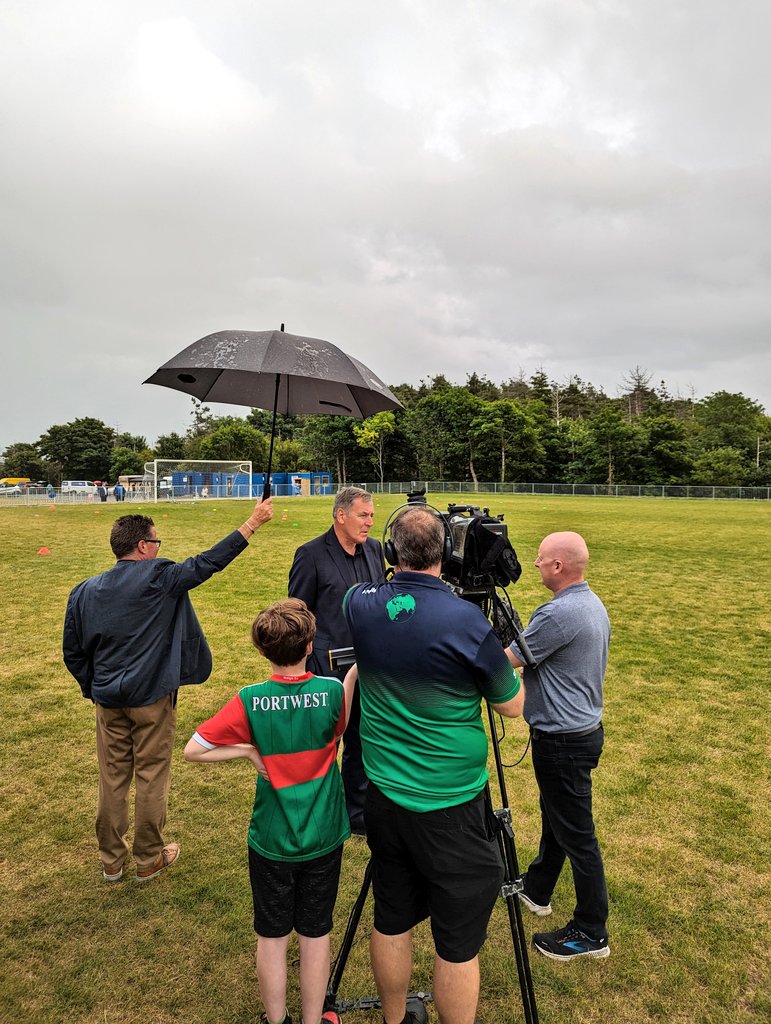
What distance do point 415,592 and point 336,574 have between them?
1.78 m

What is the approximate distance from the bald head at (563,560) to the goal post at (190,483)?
49443mm

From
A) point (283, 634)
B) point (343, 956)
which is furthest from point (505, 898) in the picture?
point (283, 634)

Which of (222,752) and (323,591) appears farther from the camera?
(323,591)

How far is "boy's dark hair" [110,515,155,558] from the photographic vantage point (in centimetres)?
344

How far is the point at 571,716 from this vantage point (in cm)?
294

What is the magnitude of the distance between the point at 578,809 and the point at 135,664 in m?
2.45

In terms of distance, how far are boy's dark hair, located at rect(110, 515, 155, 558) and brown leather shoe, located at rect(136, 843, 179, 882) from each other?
1.86 m

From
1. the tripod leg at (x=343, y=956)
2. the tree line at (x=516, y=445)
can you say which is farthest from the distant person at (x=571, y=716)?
the tree line at (x=516, y=445)

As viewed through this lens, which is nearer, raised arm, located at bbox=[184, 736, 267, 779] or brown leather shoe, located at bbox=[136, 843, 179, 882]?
raised arm, located at bbox=[184, 736, 267, 779]

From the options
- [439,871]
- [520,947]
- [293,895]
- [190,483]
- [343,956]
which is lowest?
[343,956]

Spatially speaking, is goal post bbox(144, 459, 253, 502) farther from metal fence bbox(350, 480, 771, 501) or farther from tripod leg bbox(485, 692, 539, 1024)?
tripod leg bbox(485, 692, 539, 1024)

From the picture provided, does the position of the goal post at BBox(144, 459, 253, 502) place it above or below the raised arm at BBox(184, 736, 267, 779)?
above

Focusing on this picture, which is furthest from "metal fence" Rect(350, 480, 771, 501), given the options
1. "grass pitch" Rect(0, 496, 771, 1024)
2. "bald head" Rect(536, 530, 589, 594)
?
"bald head" Rect(536, 530, 589, 594)

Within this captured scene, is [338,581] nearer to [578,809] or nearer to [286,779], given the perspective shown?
[286,779]
